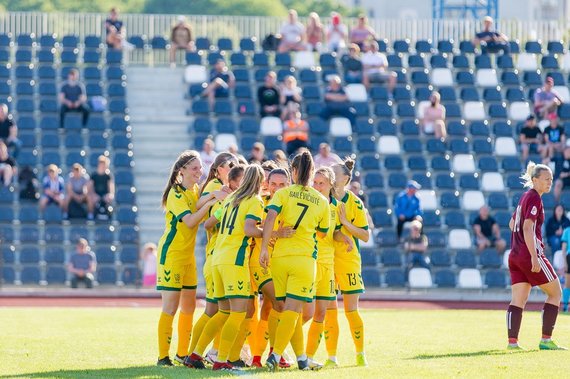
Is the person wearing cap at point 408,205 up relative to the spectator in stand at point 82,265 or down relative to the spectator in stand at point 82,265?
up

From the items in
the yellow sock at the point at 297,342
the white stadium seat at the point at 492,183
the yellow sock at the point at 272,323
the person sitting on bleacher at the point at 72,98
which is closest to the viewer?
the yellow sock at the point at 297,342

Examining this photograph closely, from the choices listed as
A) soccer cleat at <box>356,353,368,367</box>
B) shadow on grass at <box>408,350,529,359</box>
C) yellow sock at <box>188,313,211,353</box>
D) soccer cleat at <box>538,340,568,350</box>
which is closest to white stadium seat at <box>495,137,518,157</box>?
soccer cleat at <box>538,340,568,350</box>

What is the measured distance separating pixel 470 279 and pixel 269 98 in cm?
597

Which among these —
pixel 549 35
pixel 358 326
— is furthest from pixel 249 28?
pixel 358 326

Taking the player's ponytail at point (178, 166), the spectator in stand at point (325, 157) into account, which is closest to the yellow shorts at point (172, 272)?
the player's ponytail at point (178, 166)

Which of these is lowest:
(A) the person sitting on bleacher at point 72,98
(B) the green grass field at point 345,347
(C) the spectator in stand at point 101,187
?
(B) the green grass field at point 345,347

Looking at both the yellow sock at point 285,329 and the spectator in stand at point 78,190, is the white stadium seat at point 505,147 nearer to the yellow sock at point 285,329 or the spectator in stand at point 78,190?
the spectator in stand at point 78,190

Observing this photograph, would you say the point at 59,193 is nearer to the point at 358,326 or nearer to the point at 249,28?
the point at 249,28

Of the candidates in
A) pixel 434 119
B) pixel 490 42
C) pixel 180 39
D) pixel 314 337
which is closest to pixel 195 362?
pixel 314 337

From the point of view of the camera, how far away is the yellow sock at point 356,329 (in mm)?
12711

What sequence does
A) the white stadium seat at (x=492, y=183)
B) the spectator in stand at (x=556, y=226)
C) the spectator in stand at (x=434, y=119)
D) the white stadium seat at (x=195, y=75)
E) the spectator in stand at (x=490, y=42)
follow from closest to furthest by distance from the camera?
the spectator in stand at (x=556, y=226) → the white stadium seat at (x=492, y=183) → the spectator in stand at (x=434, y=119) → the white stadium seat at (x=195, y=75) → the spectator in stand at (x=490, y=42)

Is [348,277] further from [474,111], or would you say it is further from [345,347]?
[474,111]

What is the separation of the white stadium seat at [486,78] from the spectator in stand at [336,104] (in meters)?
3.91

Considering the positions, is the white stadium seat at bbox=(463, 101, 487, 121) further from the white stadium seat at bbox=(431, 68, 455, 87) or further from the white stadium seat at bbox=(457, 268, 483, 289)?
the white stadium seat at bbox=(457, 268, 483, 289)
